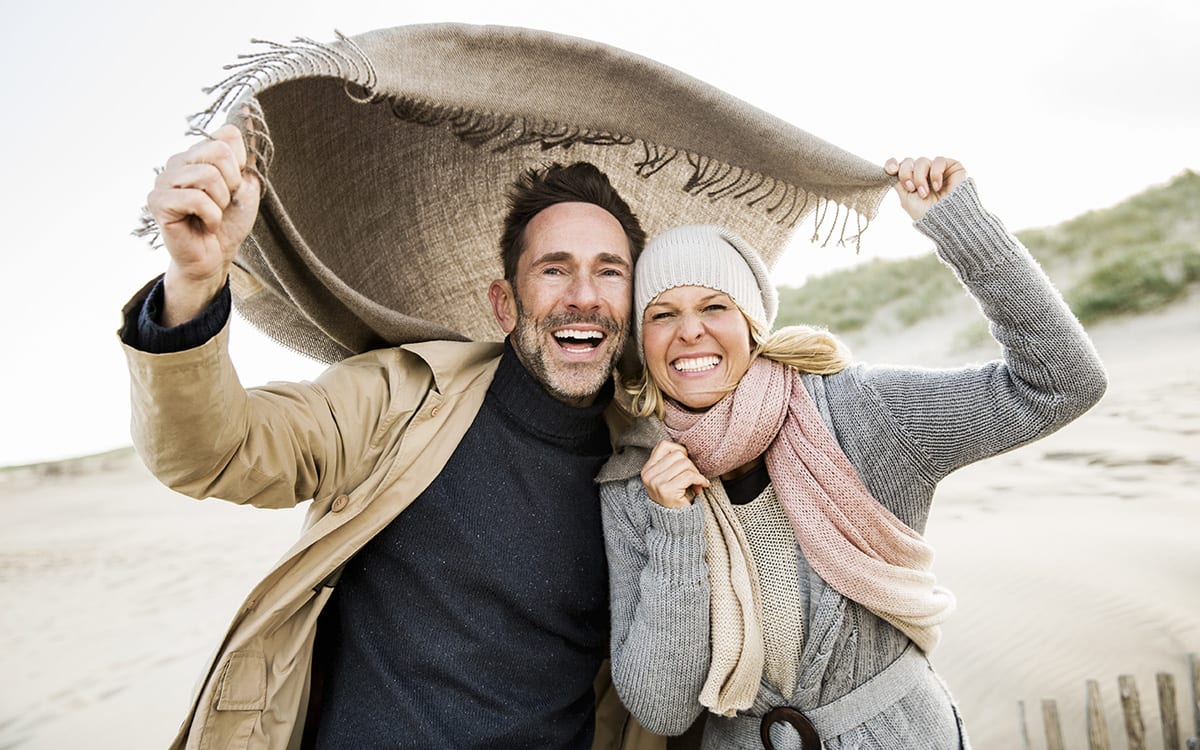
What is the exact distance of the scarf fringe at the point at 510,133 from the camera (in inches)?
86.1

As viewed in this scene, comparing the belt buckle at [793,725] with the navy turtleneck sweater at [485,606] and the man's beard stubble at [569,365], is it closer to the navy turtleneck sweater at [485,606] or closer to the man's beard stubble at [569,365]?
the navy turtleneck sweater at [485,606]

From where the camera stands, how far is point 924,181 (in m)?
2.33

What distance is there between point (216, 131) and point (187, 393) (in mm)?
586

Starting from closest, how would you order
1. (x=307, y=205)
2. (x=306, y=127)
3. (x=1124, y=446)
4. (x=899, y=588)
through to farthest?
(x=899, y=588) < (x=306, y=127) < (x=307, y=205) < (x=1124, y=446)

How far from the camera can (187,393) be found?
1810 millimetres

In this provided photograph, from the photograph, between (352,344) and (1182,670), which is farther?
(1182,670)

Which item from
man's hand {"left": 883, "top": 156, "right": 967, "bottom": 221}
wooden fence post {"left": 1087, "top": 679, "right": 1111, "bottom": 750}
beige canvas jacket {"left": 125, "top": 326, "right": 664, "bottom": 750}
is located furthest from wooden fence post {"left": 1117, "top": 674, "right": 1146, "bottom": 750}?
man's hand {"left": 883, "top": 156, "right": 967, "bottom": 221}

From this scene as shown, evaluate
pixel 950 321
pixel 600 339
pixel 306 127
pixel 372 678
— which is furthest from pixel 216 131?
pixel 950 321

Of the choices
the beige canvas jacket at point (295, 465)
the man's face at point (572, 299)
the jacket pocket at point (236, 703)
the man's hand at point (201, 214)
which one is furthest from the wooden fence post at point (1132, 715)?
the man's hand at point (201, 214)

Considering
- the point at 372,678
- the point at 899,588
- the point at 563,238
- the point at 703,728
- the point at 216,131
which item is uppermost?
the point at 216,131

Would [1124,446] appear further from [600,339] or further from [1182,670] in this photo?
[600,339]

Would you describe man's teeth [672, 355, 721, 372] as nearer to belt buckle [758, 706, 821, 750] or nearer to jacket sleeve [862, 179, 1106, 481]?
jacket sleeve [862, 179, 1106, 481]

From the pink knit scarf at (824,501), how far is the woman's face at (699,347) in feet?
0.21

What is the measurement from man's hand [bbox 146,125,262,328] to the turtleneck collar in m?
1.11
